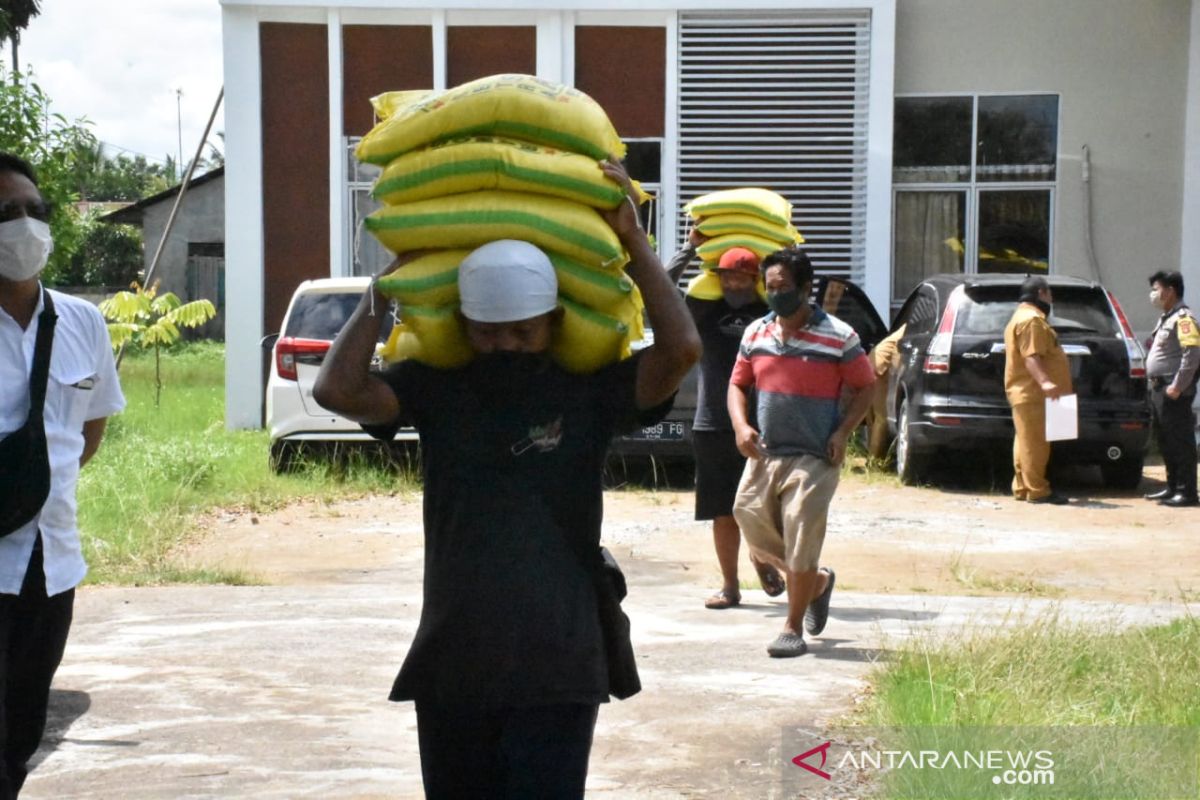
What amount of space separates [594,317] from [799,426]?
371 cm

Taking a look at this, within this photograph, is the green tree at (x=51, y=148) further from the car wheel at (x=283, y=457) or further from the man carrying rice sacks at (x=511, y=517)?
the man carrying rice sacks at (x=511, y=517)

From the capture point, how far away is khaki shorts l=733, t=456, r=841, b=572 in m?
7.26

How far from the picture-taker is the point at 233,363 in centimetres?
1794

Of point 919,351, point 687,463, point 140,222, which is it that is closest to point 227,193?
point 687,463

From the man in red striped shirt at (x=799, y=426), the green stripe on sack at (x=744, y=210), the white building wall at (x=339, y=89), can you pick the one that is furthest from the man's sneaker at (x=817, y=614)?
the white building wall at (x=339, y=89)

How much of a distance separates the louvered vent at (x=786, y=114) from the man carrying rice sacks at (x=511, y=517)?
1473 centimetres

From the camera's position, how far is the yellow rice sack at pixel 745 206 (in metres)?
8.14

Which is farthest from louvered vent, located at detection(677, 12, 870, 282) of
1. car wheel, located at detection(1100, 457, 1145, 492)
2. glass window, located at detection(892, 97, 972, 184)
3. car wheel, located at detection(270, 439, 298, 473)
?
car wheel, located at detection(270, 439, 298, 473)

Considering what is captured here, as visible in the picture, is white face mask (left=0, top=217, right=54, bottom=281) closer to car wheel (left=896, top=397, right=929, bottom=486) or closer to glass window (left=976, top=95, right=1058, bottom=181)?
car wheel (left=896, top=397, right=929, bottom=486)

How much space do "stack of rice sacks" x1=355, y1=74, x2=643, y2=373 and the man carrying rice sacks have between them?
0.29ft

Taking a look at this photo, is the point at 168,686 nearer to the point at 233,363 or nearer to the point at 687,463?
the point at 687,463

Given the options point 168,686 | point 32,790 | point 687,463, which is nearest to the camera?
point 32,790

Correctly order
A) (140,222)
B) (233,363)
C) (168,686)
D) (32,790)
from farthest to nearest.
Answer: (140,222)
(233,363)
(168,686)
(32,790)

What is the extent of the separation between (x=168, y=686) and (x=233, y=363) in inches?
457
